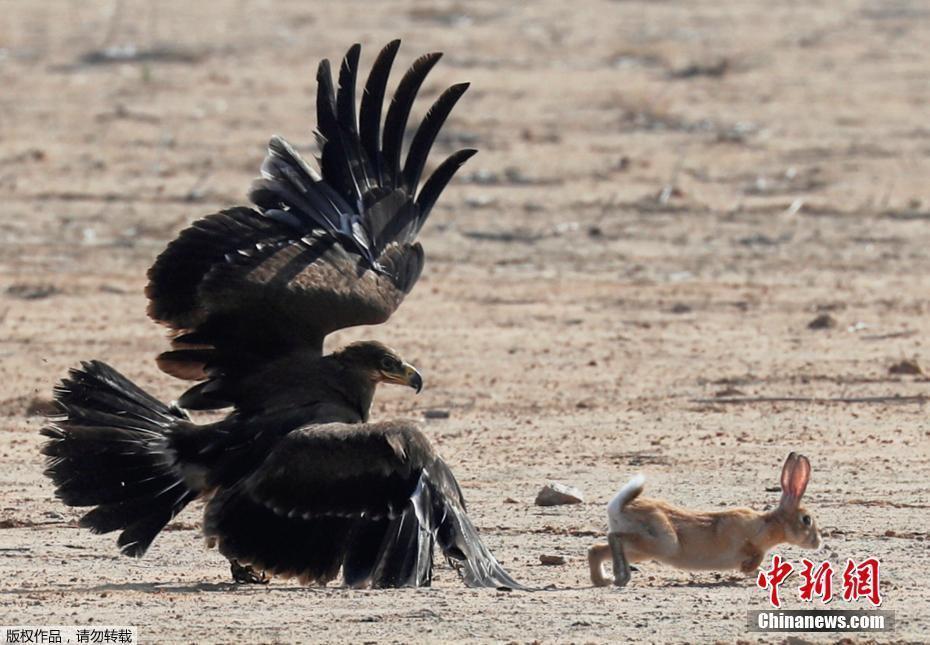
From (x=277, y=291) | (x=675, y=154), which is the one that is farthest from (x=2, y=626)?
(x=675, y=154)

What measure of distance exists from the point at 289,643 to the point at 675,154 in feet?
39.6

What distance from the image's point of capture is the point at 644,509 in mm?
6945

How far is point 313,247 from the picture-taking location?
8023 mm

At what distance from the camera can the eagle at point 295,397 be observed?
689 centimetres

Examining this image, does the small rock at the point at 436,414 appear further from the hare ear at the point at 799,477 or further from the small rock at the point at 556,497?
the hare ear at the point at 799,477

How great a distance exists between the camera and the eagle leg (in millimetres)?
7141

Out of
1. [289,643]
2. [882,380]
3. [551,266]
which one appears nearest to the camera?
[289,643]

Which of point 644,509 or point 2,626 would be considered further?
point 644,509

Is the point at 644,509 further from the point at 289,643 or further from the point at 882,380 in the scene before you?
the point at 882,380

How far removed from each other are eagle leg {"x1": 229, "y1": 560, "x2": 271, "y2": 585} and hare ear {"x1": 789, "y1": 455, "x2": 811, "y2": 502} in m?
1.98

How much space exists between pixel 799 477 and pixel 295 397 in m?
1.94

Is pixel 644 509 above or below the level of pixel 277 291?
A: below

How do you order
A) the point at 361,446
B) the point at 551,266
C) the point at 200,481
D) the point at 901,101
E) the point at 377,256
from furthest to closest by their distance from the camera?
the point at 901,101, the point at 551,266, the point at 377,256, the point at 200,481, the point at 361,446

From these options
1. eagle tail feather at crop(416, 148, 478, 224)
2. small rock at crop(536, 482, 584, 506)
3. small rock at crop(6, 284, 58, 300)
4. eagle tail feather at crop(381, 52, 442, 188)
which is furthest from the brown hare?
small rock at crop(6, 284, 58, 300)
